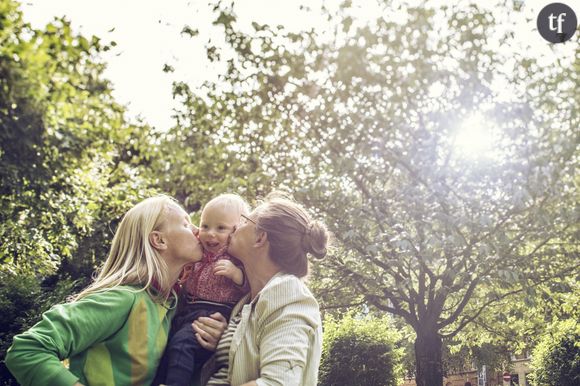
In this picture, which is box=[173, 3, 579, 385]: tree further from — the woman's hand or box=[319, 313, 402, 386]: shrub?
the woman's hand

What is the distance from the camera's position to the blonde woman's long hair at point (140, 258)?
2834 millimetres

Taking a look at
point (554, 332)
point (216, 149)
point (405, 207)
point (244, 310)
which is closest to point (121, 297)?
point (244, 310)

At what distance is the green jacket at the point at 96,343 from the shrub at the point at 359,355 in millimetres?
16658

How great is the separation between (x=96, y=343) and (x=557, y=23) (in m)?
12.3

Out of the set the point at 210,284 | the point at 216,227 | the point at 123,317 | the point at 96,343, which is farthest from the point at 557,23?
the point at 96,343

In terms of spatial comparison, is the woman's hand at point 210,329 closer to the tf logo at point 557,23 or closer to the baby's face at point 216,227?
the baby's face at point 216,227

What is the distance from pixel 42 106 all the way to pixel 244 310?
11512 millimetres

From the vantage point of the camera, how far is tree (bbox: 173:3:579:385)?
12.9 meters

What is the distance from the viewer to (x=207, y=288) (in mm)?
3066

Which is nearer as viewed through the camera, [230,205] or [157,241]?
[157,241]

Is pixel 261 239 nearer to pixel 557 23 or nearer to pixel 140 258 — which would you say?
pixel 140 258

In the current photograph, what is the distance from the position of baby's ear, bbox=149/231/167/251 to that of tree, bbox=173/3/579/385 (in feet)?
31.2

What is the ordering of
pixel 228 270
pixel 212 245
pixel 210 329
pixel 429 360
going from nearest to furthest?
1. pixel 210 329
2. pixel 228 270
3. pixel 212 245
4. pixel 429 360

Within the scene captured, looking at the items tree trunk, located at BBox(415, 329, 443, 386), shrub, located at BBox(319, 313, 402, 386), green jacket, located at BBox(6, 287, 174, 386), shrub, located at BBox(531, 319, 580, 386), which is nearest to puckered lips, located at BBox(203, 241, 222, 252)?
green jacket, located at BBox(6, 287, 174, 386)
